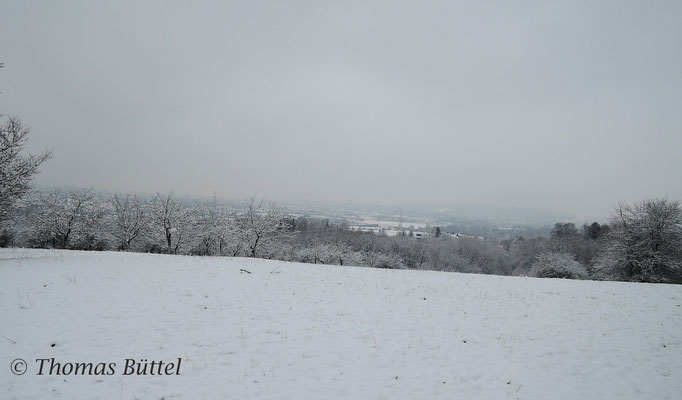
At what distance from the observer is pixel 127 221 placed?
40.4 m

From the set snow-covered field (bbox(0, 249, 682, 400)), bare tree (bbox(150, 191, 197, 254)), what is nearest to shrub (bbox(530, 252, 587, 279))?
snow-covered field (bbox(0, 249, 682, 400))

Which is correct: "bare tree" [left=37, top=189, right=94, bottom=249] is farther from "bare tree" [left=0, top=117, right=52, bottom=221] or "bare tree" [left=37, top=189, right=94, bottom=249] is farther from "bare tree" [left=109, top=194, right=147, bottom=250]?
"bare tree" [left=0, top=117, right=52, bottom=221]

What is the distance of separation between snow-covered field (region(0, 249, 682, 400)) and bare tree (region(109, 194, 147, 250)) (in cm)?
2762

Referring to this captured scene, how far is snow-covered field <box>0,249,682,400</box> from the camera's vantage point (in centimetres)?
658

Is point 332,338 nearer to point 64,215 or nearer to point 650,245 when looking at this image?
point 650,245

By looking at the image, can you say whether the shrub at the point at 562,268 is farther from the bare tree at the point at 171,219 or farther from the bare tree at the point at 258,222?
the bare tree at the point at 171,219

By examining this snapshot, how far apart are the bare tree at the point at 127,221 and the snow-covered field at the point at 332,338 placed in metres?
27.6

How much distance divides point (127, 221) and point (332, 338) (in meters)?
44.1

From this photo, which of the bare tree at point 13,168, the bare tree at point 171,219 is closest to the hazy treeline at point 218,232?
the bare tree at point 171,219

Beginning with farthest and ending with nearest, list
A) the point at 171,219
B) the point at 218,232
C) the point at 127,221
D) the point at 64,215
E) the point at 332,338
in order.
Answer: the point at 218,232, the point at 127,221, the point at 171,219, the point at 64,215, the point at 332,338

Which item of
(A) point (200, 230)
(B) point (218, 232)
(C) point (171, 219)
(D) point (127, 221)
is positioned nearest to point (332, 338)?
(C) point (171, 219)

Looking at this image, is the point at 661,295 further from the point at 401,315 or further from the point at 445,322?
the point at 401,315

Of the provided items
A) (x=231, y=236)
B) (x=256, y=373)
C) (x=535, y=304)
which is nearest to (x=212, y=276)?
(x=256, y=373)

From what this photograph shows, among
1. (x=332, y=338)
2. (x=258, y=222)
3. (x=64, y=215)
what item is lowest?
(x=332, y=338)
